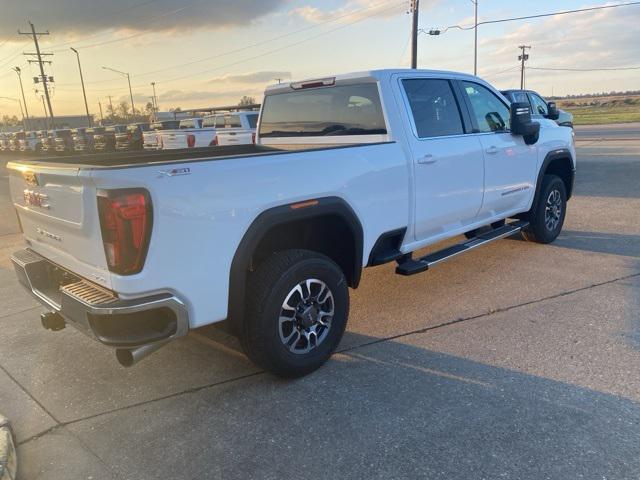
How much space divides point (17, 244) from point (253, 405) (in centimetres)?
643

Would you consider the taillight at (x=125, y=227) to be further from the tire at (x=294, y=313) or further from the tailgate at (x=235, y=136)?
the tailgate at (x=235, y=136)

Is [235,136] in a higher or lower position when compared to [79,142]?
higher

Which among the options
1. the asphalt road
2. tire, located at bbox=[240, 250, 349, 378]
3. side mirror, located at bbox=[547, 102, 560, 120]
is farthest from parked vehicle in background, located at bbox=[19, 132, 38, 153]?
tire, located at bbox=[240, 250, 349, 378]

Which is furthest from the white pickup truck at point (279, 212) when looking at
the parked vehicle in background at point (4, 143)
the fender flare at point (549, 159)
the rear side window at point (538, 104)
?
the parked vehicle in background at point (4, 143)

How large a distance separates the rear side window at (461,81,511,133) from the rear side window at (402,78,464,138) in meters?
0.34

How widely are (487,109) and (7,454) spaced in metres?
4.90

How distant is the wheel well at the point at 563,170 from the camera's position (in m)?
6.46

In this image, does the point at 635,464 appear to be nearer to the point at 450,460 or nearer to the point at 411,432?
the point at 450,460

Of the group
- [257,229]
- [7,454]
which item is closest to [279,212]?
[257,229]

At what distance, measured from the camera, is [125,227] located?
2.59 metres

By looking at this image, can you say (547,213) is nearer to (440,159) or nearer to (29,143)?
(440,159)

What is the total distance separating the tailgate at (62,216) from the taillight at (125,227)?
0.07m

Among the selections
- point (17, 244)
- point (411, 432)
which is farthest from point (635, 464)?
point (17, 244)

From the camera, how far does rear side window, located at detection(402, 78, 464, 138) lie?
4.35m
